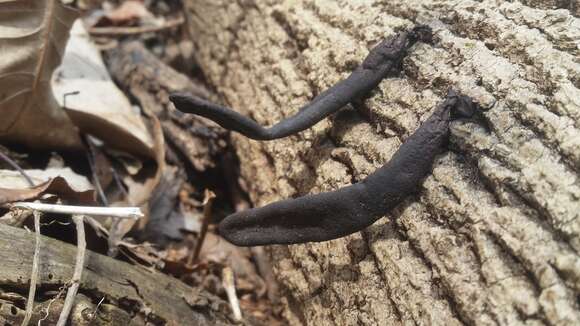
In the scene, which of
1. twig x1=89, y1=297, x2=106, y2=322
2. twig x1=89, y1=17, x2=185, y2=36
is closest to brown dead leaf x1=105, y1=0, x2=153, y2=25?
twig x1=89, y1=17, x2=185, y2=36

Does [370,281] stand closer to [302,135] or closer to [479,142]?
[479,142]

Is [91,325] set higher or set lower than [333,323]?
lower

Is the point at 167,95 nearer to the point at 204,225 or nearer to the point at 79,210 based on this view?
the point at 204,225

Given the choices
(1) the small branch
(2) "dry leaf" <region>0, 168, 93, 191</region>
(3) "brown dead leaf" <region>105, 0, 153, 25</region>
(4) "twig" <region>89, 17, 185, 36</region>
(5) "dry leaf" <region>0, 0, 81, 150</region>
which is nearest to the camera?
(1) the small branch

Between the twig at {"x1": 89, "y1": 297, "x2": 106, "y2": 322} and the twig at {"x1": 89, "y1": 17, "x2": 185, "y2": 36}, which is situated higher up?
the twig at {"x1": 89, "y1": 297, "x2": 106, "y2": 322}

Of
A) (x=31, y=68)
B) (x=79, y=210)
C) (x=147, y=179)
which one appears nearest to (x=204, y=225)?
(x=147, y=179)

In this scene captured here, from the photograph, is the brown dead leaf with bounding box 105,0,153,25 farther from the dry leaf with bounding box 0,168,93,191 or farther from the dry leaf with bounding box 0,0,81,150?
the dry leaf with bounding box 0,168,93,191

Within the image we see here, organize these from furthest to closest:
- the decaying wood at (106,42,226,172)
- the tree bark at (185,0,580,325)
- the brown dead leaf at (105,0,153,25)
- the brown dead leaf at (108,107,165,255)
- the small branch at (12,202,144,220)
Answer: the brown dead leaf at (105,0,153,25) → the decaying wood at (106,42,226,172) → the brown dead leaf at (108,107,165,255) → the small branch at (12,202,144,220) → the tree bark at (185,0,580,325)

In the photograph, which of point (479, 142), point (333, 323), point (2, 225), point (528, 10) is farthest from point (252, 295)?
point (528, 10)
